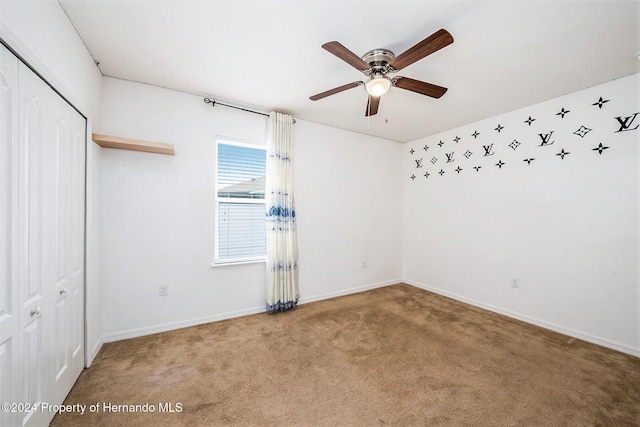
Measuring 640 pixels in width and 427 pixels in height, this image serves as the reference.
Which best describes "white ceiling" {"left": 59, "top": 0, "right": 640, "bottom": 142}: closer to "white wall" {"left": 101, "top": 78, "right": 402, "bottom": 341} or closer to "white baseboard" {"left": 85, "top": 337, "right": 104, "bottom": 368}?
"white wall" {"left": 101, "top": 78, "right": 402, "bottom": 341}

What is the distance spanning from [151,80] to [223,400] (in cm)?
295

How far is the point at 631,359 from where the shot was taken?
213 cm

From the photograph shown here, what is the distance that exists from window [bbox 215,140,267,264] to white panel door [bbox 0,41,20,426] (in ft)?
5.61

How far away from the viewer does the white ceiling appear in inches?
61.4

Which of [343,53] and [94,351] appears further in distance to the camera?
[94,351]

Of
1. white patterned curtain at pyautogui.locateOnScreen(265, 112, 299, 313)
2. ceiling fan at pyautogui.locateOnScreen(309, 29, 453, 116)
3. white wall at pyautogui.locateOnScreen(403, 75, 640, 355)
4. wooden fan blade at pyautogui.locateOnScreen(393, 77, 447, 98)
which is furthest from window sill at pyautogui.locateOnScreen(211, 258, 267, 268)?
white wall at pyautogui.locateOnScreen(403, 75, 640, 355)

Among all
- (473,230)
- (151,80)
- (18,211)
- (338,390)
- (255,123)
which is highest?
(151,80)

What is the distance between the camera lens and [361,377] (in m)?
1.89

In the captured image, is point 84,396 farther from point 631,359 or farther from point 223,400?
point 631,359

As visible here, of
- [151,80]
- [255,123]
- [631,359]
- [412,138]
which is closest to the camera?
[631,359]

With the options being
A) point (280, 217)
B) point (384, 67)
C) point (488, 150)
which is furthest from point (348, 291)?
point (384, 67)

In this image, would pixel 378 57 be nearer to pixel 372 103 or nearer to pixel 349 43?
pixel 349 43

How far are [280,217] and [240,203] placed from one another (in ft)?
1.76

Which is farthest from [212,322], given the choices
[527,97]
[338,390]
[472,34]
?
[527,97]
